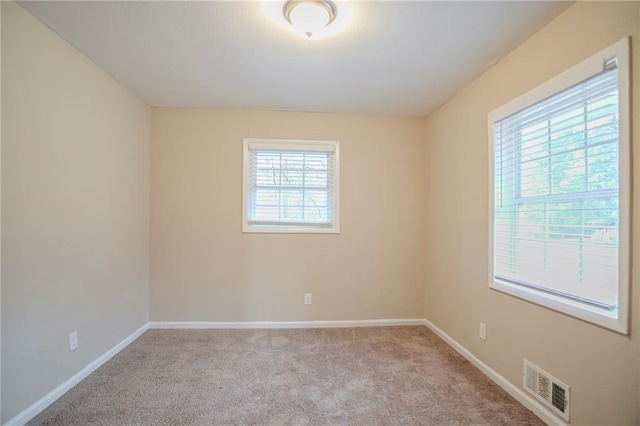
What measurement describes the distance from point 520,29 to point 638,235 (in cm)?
138

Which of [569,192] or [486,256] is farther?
[486,256]

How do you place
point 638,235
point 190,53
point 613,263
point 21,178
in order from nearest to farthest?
point 638,235, point 613,263, point 21,178, point 190,53

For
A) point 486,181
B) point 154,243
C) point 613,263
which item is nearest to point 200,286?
point 154,243

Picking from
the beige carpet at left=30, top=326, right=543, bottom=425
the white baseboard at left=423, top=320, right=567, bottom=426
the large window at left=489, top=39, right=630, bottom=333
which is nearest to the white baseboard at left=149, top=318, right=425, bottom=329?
the beige carpet at left=30, top=326, right=543, bottom=425

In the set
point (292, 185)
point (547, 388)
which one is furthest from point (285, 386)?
point (292, 185)

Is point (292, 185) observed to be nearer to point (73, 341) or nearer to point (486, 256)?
point (486, 256)

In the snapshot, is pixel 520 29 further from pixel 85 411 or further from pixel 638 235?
pixel 85 411

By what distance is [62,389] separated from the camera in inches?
73.0

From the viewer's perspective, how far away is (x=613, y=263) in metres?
1.31

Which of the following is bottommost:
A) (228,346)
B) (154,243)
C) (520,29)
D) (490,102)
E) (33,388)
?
(228,346)

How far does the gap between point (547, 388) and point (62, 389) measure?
319 cm

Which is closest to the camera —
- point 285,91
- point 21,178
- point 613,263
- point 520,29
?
point 613,263

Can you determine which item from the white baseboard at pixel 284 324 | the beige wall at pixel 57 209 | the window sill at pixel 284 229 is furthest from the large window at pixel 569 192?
the beige wall at pixel 57 209

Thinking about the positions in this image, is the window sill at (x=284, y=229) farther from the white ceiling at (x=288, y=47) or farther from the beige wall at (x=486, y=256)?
the white ceiling at (x=288, y=47)
